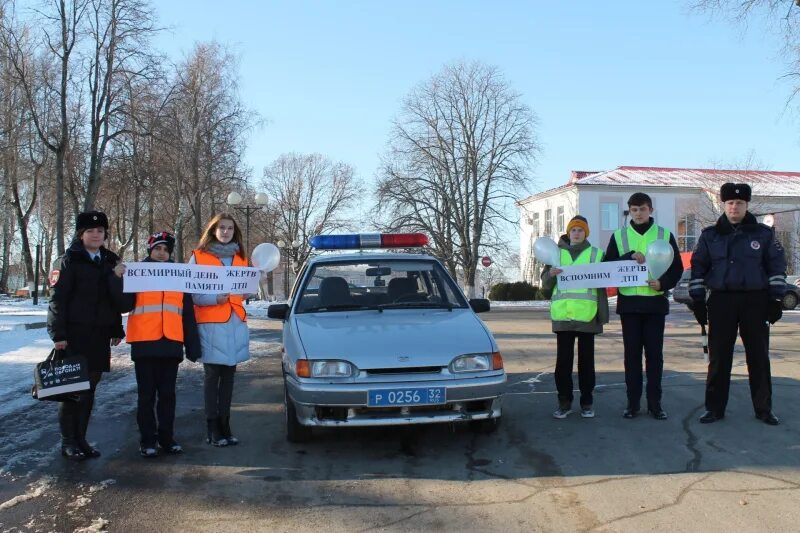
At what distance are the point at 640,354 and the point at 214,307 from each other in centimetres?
380

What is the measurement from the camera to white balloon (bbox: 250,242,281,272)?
609 centimetres

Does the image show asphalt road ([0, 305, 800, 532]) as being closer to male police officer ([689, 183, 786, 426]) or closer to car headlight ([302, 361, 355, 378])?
male police officer ([689, 183, 786, 426])

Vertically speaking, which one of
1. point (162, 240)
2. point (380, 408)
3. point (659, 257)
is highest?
point (162, 240)

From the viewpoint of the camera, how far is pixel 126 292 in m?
5.33

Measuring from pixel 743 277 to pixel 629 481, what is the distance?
2.34 metres

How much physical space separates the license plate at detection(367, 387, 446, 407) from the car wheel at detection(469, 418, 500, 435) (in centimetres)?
87

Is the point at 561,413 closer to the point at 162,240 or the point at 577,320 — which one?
the point at 577,320

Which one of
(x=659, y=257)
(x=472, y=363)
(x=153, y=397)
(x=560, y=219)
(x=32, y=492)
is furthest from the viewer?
(x=560, y=219)

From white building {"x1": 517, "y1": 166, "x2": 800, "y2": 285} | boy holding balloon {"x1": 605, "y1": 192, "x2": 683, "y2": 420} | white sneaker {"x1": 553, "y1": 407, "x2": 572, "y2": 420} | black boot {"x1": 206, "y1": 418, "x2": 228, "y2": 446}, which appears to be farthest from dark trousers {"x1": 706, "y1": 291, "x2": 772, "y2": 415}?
white building {"x1": 517, "y1": 166, "x2": 800, "y2": 285}

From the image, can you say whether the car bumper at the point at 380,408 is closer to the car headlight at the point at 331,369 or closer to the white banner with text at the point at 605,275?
the car headlight at the point at 331,369

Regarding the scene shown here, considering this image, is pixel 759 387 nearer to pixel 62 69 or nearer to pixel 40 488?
pixel 40 488

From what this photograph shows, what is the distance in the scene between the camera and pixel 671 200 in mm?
56688

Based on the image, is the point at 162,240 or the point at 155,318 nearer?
the point at 155,318

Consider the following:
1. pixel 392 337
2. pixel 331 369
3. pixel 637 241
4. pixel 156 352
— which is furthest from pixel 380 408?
pixel 637 241
